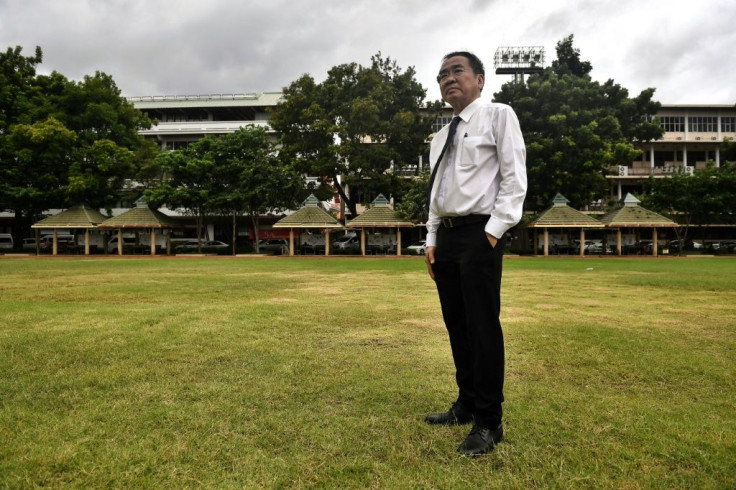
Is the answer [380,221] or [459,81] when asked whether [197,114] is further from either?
[459,81]

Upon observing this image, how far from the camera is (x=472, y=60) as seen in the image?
2.67 m

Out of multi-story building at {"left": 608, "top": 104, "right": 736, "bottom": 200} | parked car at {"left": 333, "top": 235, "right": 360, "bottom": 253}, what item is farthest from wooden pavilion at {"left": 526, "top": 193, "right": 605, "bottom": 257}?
multi-story building at {"left": 608, "top": 104, "right": 736, "bottom": 200}

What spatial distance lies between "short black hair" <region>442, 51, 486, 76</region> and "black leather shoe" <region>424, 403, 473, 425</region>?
6.31ft

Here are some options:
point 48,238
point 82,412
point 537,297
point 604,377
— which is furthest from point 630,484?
point 48,238

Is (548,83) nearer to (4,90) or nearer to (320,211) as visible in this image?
(320,211)

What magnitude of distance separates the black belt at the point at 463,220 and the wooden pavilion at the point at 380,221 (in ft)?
85.2

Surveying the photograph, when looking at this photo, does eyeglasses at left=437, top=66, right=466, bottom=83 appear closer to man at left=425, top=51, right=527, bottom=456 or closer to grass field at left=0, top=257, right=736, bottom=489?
man at left=425, top=51, right=527, bottom=456

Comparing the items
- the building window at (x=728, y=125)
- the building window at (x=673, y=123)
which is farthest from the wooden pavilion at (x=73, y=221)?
the building window at (x=728, y=125)

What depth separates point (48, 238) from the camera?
4062 cm

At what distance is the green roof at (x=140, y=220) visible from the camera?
29.8 m

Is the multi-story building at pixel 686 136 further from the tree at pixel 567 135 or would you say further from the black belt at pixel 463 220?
the black belt at pixel 463 220

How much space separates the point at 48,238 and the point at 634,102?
156 ft

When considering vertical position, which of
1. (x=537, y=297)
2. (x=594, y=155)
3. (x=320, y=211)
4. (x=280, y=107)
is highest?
(x=280, y=107)

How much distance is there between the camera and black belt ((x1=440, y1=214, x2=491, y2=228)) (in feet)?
8.28
